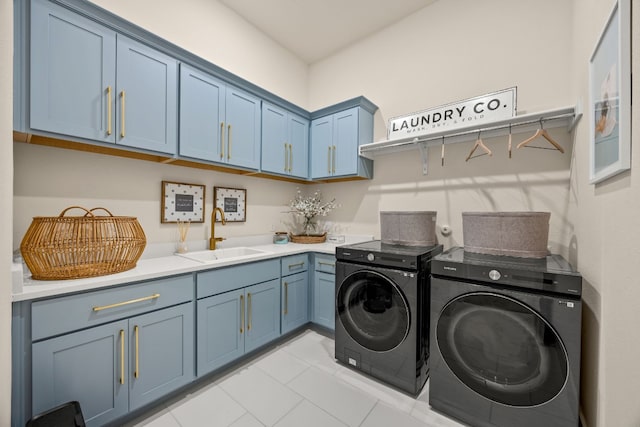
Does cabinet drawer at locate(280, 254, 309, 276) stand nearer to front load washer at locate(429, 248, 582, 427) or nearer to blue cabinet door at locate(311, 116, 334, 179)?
blue cabinet door at locate(311, 116, 334, 179)

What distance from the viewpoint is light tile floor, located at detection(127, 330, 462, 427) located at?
1499 millimetres

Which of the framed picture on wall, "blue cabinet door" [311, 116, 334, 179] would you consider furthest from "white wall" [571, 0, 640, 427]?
"blue cabinet door" [311, 116, 334, 179]

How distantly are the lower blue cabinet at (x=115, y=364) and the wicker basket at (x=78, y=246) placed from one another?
312mm

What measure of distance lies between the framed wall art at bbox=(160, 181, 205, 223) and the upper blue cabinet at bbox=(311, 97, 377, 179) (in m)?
1.25

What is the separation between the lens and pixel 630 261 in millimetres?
827

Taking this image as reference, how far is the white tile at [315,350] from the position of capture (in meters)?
2.08

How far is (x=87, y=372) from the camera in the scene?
1267 millimetres

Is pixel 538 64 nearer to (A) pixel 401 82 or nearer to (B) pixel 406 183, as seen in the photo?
(A) pixel 401 82

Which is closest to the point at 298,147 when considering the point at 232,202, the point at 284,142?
the point at 284,142

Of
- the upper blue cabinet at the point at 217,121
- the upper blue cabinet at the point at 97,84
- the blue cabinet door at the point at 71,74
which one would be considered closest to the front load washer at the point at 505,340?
the upper blue cabinet at the point at 217,121

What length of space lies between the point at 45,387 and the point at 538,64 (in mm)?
3573

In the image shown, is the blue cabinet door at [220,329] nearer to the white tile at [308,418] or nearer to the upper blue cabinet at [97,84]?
the white tile at [308,418]

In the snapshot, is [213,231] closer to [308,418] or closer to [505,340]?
[308,418]

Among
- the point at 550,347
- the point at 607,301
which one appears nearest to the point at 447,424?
the point at 550,347
